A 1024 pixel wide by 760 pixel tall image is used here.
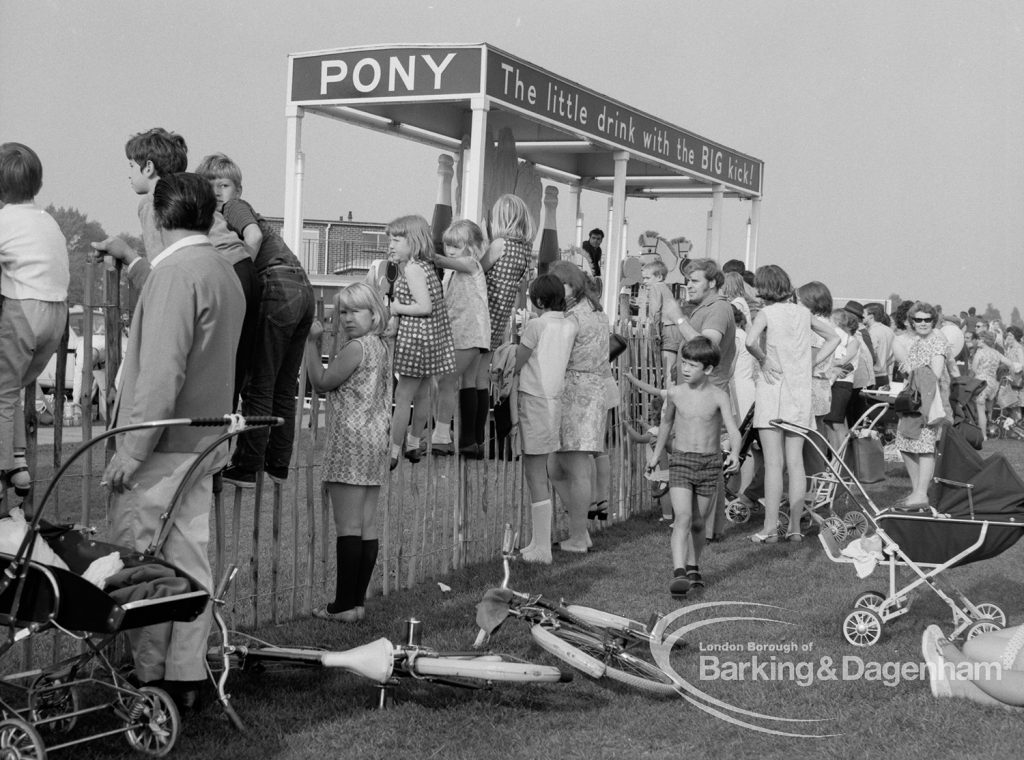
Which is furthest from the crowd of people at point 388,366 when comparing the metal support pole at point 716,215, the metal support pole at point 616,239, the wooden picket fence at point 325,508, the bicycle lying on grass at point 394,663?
the metal support pole at point 716,215

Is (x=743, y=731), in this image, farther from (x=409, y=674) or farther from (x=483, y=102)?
(x=483, y=102)

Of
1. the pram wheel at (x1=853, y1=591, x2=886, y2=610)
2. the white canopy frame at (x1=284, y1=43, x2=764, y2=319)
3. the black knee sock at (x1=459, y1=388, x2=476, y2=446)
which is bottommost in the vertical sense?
the pram wheel at (x1=853, y1=591, x2=886, y2=610)

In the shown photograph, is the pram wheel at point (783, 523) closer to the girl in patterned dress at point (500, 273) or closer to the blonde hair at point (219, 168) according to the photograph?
the girl in patterned dress at point (500, 273)

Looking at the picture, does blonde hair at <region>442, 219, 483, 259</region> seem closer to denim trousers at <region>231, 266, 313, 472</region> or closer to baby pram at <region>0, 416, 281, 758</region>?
denim trousers at <region>231, 266, 313, 472</region>

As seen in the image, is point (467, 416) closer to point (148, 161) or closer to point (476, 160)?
point (148, 161)

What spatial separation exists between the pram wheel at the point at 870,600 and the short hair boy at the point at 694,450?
1.07m

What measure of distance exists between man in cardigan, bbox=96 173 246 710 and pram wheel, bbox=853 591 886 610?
3.46 m

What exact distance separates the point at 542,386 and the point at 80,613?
4.71 m

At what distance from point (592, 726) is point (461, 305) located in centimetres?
423

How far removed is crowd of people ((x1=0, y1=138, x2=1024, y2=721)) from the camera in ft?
15.1

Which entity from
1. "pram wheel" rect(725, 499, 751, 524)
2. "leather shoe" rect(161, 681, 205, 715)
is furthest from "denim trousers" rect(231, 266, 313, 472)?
"pram wheel" rect(725, 499, 751, 524)

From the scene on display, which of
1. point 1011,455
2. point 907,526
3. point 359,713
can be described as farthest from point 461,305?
point 1011,455

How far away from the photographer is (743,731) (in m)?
4.93

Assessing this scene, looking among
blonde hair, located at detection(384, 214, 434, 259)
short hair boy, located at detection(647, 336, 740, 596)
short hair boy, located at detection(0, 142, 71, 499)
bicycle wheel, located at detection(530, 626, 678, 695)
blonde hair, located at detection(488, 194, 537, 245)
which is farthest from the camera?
blonde hair, located at detection(488, 194, 537, 245)
